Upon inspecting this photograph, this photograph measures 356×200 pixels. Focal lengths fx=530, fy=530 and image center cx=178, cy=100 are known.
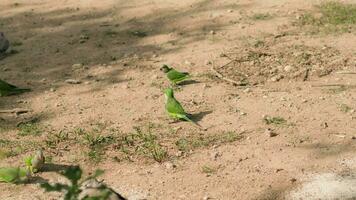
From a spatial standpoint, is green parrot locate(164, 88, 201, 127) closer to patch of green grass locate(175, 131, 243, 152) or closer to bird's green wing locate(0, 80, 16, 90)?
patch of green grass locate(175, 131, 243, 152)

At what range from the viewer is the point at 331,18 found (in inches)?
276

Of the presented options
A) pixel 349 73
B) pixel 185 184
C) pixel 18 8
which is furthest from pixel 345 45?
pixel 18 8

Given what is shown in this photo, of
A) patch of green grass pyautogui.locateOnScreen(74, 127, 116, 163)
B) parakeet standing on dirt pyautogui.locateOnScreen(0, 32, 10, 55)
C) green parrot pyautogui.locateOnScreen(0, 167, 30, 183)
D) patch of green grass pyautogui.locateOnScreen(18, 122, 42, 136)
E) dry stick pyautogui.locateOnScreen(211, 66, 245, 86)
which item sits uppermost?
parakeet standing on dirt pyautogui.locateOnScreen(0, 32, 10, 55)

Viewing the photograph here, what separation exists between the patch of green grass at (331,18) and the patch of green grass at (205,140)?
2.92 meters

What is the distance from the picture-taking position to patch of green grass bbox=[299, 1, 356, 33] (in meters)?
6.72

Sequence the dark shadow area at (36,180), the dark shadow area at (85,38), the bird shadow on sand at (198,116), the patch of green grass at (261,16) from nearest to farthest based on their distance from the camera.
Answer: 1. the dark shadow area at (36,180)
2. the bird shadow on sand at (198,116)
3. the dark shadow area at (85,38)
4. the patch of green grass at (261,16)

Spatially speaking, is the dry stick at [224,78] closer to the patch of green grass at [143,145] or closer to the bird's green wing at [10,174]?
the patch of green grass at [143,145]

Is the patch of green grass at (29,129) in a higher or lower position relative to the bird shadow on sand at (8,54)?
lower

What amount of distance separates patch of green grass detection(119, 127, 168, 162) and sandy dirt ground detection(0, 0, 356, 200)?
5 centimetres

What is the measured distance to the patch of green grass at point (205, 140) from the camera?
414 cm

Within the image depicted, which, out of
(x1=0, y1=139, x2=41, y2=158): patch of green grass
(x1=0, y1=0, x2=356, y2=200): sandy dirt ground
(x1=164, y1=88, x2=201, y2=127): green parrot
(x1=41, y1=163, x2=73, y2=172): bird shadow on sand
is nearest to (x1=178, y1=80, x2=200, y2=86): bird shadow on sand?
(x1=0, y1=0, x2=356, y2=200): sandy dirt ground

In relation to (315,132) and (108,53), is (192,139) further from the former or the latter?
(108,53)

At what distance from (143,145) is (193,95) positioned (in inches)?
44.6

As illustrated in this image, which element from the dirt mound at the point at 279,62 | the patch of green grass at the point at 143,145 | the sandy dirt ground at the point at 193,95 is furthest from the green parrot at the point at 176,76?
the patch of green grass at the point at 143,145
